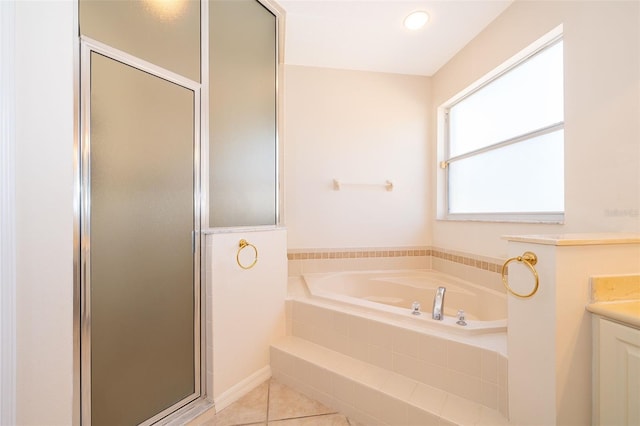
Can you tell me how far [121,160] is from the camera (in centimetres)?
108

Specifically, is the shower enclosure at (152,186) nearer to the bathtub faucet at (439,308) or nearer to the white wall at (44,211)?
the white wall at (44,211)

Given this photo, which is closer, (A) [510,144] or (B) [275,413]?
(B) [275,413]

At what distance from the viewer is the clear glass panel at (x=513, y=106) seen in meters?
1.63

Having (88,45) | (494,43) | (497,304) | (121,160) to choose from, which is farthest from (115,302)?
(494,43)

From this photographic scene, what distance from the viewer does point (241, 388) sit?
1.47 metres

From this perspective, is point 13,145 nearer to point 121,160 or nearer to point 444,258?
point 121,160

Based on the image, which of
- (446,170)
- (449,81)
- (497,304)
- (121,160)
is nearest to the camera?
(121,160)

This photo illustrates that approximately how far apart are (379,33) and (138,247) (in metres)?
2.14

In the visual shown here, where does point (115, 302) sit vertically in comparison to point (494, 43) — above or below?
below

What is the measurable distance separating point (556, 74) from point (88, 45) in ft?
7.48

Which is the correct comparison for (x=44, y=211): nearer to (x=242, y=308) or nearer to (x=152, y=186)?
(x=152, y=186)

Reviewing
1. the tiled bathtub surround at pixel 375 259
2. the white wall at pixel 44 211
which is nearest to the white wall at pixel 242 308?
the white wall at pixel 44 211

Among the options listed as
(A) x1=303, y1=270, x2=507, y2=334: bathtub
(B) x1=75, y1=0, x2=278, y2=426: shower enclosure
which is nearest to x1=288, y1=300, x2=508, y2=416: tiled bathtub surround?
(A) x1=303, y1=270, x2=507, y2=334: bathtub

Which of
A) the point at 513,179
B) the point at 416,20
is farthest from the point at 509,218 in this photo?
the point at 416,20
